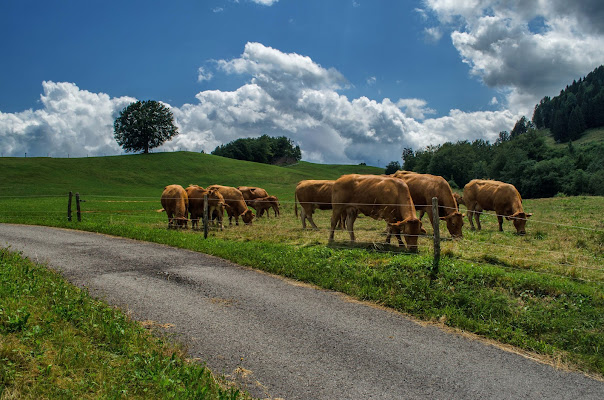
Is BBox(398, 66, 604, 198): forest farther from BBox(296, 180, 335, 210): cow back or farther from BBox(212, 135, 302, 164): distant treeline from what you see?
BBox(296, 180, 335, 210): cow back

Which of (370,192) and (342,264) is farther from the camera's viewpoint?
(370,192)

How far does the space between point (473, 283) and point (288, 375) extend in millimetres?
4742

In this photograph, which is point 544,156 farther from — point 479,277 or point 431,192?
point 479,277

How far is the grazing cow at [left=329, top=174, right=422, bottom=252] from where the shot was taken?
1126cm

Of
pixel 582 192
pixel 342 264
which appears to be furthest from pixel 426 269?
pixel 582 192

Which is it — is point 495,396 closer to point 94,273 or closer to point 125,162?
point 94,273

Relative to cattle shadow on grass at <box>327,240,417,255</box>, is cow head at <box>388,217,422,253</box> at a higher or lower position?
higher

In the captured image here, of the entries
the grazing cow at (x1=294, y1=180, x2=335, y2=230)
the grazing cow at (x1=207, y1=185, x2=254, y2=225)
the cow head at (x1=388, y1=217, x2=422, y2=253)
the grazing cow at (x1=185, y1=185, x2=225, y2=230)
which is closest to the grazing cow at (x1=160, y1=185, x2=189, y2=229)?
the grazing cow at (x1=185, y1=185, x2=225, y2=230)

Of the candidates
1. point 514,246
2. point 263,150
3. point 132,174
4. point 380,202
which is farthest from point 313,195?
Answer: point 263,150

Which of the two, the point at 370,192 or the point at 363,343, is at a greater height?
the point at 370,192

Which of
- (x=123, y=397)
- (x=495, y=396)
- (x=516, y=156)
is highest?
(x=516, y=156)

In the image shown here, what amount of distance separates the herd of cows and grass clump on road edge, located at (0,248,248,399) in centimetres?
680

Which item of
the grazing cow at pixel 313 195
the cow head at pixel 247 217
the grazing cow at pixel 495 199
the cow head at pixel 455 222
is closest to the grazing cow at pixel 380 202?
the cow head at pixel 455 222

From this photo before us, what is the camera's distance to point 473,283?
26.1 feet
